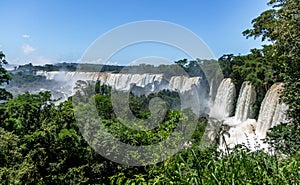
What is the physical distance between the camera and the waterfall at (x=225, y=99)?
1239 centimetres

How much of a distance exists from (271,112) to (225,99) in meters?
4.94

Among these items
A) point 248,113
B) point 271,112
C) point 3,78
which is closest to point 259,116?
point 271,112

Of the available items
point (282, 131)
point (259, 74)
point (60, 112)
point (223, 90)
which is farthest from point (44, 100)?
point (223, 90)

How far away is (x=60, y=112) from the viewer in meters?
4.57

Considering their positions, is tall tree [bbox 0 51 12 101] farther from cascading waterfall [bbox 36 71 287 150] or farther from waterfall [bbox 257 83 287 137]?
waterfall [bbox 257 83 287 137]

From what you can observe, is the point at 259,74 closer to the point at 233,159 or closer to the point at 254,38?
the point at 254,38

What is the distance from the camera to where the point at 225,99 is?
494 inches

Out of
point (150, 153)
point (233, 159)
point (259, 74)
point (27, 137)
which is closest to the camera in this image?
point (233, 159)

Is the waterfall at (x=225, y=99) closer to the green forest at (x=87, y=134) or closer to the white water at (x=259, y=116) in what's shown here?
the white water at (x=259, y=116)

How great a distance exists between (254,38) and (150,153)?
30.0 ft

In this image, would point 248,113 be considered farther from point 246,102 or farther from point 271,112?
point 271,112

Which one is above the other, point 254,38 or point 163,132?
point 254,38

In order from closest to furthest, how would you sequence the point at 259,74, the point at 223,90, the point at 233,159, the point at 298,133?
the point at 233,159
the point at 298,133
the point at 259,74
the point at 223,90

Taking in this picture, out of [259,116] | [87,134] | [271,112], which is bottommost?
[87,134]
